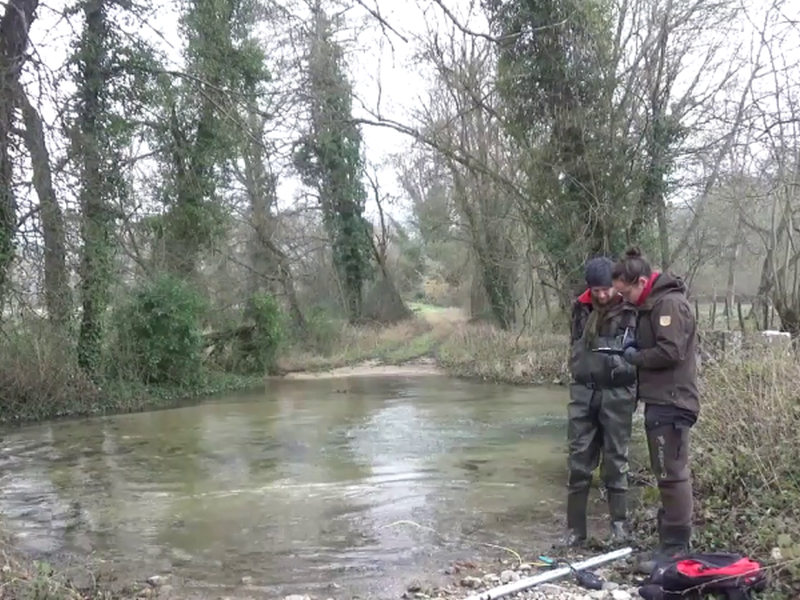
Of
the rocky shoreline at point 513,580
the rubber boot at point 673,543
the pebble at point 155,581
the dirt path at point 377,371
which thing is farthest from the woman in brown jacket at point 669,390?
the dirt path at point 377,371

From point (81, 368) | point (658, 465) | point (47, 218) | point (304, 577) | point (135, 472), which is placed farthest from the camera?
point (81, 368)

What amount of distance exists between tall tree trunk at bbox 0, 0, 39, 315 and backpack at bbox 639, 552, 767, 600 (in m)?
8.19

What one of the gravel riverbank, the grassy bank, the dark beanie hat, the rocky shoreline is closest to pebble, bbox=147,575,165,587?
the rocky shoreline

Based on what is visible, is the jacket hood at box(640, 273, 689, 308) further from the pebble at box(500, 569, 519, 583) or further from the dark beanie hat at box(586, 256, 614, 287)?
the pebble at box(500, 569, 519, 583)

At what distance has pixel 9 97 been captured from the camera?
9.10 m

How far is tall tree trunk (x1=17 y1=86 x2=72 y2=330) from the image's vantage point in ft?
31.6

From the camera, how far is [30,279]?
11461 millimetres

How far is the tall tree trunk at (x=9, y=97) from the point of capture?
29.8 feet

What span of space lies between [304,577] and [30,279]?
807cm

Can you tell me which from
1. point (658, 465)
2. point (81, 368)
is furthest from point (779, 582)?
point (81, 368)

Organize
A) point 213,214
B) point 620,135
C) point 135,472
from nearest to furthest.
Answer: point 135,472, point 620,135, point 213,214

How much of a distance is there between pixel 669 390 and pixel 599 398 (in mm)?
778

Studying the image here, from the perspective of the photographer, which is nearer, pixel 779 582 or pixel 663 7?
pixel 779 582

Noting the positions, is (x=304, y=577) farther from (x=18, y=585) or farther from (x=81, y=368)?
(x=81, y=368)
